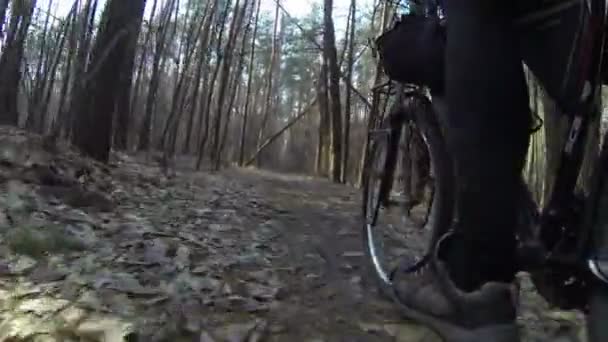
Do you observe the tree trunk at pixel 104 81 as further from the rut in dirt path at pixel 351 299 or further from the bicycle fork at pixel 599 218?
the bicycle fork at pixel 599 218

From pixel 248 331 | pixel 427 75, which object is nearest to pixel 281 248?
pixel 248 331

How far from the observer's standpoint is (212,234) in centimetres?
278

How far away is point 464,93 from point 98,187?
2709 millimetres

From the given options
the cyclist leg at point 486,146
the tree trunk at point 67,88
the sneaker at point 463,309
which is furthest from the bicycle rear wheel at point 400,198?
the tree trunk at point 67,88

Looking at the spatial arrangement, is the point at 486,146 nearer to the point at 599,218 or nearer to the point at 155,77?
the point at 599,218

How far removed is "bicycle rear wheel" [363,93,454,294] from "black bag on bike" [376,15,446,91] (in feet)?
0.71

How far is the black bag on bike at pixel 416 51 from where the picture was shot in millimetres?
1470

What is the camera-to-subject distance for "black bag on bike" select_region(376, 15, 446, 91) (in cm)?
147

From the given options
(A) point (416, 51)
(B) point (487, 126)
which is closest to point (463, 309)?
(B) point (487, 126)

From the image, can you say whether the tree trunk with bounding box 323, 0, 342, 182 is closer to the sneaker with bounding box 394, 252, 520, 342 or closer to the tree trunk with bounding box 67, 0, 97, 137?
the tree trunk with bounding box 67, 0, 97, 137

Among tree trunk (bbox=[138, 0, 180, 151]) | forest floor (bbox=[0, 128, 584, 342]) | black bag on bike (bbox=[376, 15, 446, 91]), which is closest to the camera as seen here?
black bag on bike (bbox=[376, 15, 446, 91])

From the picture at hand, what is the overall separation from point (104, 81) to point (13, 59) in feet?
3.19

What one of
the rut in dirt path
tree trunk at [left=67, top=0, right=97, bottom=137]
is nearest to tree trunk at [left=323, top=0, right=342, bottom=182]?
tree trunk at [left=67, top=0, right=97, bottom=137]

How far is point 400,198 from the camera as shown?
2.10 m
